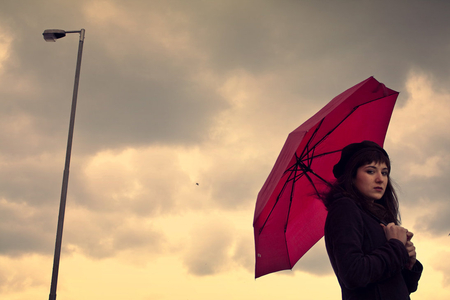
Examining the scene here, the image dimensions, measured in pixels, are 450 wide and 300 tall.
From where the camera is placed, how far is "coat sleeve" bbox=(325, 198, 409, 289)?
99.0 inches

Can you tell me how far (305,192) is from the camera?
5.19 metres

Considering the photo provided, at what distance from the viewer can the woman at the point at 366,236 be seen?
2.55 metres

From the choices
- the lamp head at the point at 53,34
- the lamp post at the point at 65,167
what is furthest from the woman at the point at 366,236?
the lamp head at the point at 53,34

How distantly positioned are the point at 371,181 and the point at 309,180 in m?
2.04

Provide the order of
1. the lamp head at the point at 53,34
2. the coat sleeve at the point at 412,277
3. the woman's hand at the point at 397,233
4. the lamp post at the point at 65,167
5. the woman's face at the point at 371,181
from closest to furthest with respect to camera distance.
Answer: the woman's hand at the point at 397,233, the coat sleeve at the point at 412,277, the woman's face at the point at 371,181, the lamp post at the point at 65,167, the lamp head at the point at 53,34

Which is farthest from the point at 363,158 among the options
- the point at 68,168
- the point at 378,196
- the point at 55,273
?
the point at 68,168

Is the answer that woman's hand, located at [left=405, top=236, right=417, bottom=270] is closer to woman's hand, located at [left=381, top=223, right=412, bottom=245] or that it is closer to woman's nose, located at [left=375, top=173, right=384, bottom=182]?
woman's hand, located at [left=381, top=223, right=412, bottom=245]

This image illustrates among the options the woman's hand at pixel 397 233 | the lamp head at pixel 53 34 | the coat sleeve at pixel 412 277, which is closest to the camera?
the woman's hand at pixel 397 233

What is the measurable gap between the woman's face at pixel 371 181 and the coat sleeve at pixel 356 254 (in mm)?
348

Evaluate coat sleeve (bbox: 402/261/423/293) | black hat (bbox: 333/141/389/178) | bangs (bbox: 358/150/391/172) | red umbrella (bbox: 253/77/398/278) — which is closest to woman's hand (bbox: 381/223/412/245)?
coat sleeve (bbox: 402/261/423/293)

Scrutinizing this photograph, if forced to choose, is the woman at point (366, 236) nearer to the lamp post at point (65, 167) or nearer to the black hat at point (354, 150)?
the black hat at point (354, 150)

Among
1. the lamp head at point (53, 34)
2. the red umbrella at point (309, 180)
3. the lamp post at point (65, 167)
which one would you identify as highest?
the lamp head at point (53, 34)

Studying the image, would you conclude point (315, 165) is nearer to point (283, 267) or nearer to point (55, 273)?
point (283, 267)

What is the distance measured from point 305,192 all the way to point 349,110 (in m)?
1.20
